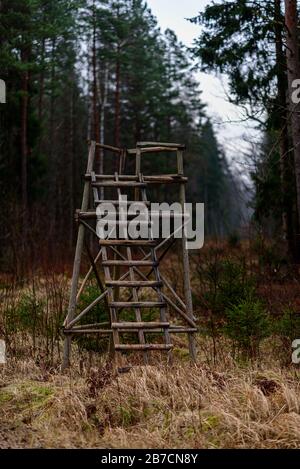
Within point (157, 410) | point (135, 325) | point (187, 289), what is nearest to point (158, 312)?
point (187, 289)

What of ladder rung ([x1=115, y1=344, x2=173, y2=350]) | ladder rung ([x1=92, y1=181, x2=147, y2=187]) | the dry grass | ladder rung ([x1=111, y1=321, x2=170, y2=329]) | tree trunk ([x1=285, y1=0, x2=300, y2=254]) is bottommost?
the dry grass

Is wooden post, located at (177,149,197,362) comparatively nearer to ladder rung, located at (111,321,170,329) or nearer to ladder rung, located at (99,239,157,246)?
ladder rung, located at (99,239,157,246)

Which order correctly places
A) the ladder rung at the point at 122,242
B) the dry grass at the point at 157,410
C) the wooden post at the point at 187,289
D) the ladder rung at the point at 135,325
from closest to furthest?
1. the dry grass at the point at 157,410
2. the ladder rung at the point at 135,325
3. the ladder rung at the point at 122,242
4. the wooden post at the point at 187,289

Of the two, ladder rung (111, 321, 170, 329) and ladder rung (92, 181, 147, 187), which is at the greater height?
ladder rung (92, 181, 147, 187)

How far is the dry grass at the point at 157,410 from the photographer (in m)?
5.17

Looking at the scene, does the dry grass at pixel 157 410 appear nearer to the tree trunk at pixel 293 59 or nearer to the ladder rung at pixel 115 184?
the ladder rung at pixel 115 184


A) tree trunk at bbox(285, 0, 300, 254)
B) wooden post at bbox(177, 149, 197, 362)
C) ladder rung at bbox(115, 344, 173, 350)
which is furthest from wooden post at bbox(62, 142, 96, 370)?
tree trunk at bbox(285, 0, 300, 254)

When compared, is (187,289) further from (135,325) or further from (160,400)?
(160,400)

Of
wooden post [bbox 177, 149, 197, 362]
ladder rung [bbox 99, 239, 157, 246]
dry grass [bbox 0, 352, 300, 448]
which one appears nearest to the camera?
dry grass [bbox 0, 352, 300, 448]

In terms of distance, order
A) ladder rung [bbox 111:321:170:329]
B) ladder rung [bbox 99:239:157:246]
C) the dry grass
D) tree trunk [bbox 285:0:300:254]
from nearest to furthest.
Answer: the dry grass, ladder rung [bbox 111:321:170:329], ladder rung [bbox 99:239:157:246], tree trunk [bbox 285:0:300:254]

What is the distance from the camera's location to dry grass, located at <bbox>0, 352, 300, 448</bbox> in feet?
17.0

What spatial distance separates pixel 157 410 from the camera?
5695mm

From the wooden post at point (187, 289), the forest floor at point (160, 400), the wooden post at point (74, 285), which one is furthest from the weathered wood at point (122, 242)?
the forest floor at point (160, 400)
